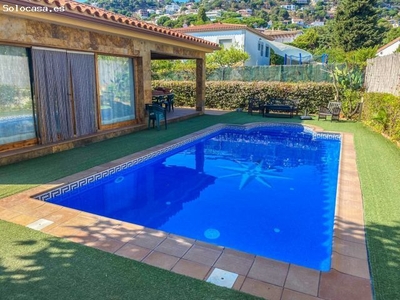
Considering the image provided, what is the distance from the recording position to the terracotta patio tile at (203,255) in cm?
360

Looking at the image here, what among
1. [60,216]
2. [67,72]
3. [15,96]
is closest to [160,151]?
[67,72]

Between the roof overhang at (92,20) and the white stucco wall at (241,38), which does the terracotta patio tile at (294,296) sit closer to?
the roof overhang at (92,20)

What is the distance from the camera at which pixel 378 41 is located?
3756cm

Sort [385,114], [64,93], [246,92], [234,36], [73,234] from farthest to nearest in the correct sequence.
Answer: [234,36], [246,92], [385,114], [64,93], [73,234]

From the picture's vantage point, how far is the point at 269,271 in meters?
3.42

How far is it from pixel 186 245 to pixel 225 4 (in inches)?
5185

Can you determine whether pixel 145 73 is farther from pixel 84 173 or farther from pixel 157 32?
pixel 84 173

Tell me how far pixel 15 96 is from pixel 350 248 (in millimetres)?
8141

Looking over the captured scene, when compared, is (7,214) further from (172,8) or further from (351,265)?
(172,8)

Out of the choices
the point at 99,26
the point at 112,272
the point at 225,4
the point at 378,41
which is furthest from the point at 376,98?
the point at 225,4

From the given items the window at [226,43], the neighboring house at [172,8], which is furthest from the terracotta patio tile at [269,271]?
the neighboring house at [172,8]

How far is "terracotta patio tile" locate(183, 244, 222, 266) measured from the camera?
142 inches

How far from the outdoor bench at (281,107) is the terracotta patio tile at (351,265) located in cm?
1305

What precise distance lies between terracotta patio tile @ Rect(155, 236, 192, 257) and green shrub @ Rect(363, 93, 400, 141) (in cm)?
847
